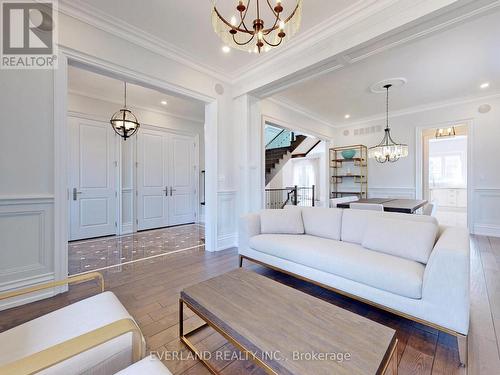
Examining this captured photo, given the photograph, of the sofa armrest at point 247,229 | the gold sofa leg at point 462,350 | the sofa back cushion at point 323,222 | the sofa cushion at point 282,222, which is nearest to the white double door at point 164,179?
the sofa armrest at point 247,229

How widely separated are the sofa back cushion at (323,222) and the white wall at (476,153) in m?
4.11

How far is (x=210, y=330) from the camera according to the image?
1693mm

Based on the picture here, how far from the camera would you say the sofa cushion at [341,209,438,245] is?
2291 millimetres

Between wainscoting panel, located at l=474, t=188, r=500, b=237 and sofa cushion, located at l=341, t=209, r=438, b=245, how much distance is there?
391 cm

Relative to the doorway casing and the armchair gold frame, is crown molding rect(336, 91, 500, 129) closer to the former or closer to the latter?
the doorway casing

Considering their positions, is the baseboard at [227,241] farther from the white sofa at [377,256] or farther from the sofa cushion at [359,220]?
the sofa cushion at [359,220]

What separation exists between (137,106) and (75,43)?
2.82 metres

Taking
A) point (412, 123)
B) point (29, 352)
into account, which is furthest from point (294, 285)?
point (412, 123)

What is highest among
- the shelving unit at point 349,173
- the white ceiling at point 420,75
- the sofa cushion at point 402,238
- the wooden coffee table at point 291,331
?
the white ceiling at point 420,75

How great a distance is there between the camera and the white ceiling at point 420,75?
111 inches

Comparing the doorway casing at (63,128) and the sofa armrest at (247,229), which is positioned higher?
the doorway casing at (63,128)

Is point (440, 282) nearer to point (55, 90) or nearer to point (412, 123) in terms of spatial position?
point (55, 90)

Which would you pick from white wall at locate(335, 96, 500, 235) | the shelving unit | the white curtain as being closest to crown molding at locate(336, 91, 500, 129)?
white wall at locate(335, 96, 500, 235)

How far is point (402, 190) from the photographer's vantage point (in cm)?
564
